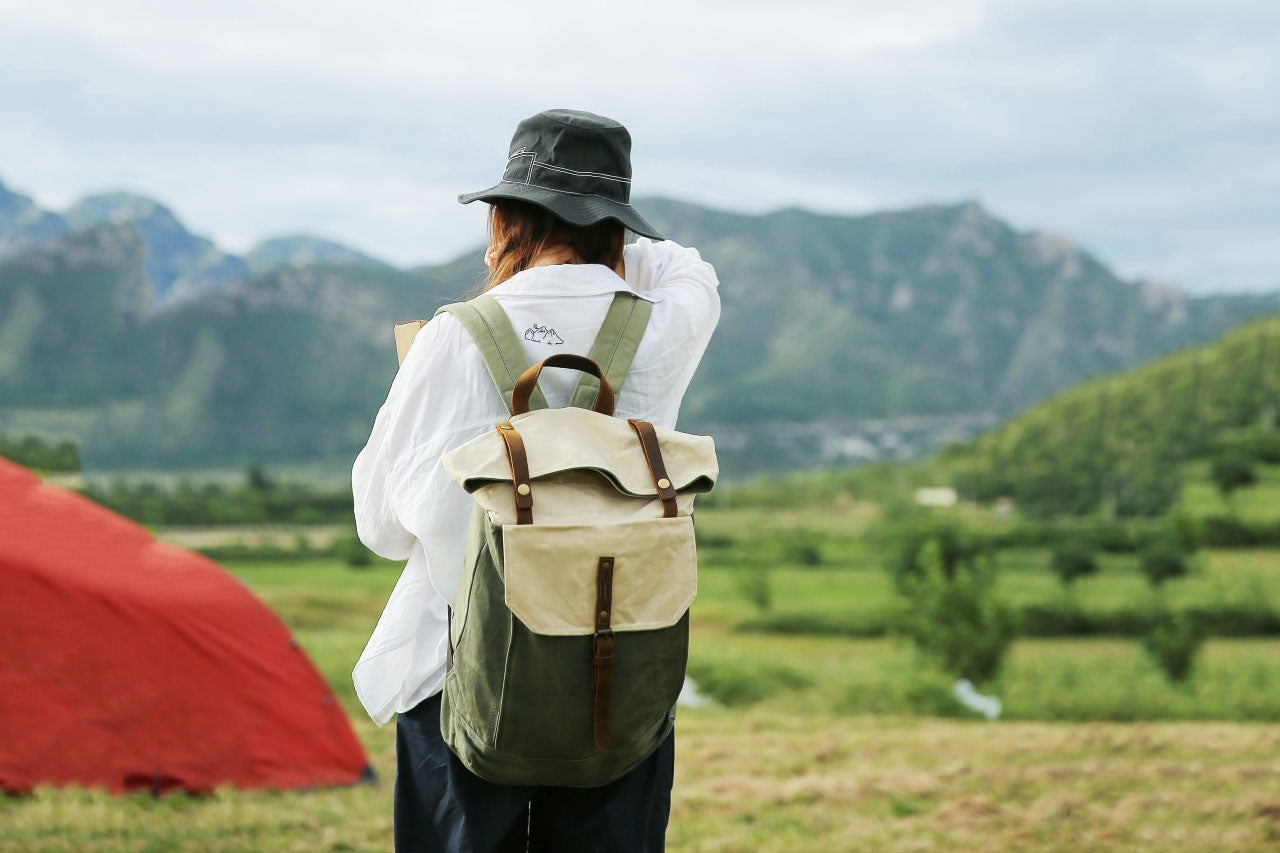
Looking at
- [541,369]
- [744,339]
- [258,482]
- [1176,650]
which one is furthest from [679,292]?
[744,339]

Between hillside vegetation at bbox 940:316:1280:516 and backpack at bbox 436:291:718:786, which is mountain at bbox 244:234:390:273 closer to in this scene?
hillside vegetation at bbox 940:316:1280:516

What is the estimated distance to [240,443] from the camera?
90.9m

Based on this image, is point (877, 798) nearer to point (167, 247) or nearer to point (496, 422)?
point (496, 422)

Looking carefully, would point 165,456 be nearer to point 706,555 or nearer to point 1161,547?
point 706,555

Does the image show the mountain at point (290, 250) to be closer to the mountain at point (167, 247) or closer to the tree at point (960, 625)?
the mountain at point (167, 247)

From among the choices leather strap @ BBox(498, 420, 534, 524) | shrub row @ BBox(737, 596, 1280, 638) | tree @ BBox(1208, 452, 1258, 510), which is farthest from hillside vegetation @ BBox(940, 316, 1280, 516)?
leather strap @ BBox(498, 420, 534, 524)

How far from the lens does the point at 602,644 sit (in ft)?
5.83

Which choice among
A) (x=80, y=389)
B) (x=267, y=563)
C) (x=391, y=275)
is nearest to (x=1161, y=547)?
(x=267, y=563)

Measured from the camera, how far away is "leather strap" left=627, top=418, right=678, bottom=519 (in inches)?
71.7

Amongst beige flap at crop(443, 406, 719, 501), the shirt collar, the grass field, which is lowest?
the grass field

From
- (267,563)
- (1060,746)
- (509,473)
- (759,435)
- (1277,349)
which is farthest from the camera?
(759,435)

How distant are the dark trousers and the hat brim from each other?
85 centimetres

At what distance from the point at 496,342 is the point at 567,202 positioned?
0.28 m

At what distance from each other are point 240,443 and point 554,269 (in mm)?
93974
